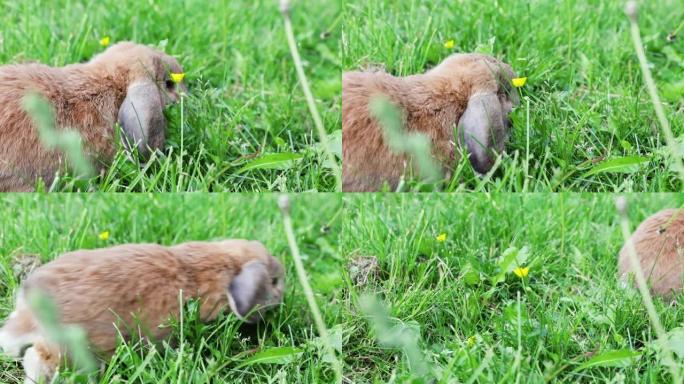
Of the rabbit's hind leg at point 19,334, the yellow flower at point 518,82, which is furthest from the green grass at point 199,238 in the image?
the yellow flower at point 518,82

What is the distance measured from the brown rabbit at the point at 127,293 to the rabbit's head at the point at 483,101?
3.88ft

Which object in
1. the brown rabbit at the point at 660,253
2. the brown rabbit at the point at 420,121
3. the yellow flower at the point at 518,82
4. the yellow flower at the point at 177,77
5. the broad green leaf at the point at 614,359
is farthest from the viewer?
the yellow flower at the point at 177,77

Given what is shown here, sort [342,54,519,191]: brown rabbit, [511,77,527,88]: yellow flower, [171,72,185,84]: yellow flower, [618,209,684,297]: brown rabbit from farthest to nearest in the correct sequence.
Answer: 1. [171,72,185,84]: yellow flower
2. [511,77,527,88]: yellow flower
3. [618,209,684,297]: brown rabbit
4. [342,54,519,191]: brown rabbit

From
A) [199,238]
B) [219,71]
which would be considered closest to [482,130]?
[219,71]

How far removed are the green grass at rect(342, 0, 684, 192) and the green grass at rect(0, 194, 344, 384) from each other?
0.90 meters

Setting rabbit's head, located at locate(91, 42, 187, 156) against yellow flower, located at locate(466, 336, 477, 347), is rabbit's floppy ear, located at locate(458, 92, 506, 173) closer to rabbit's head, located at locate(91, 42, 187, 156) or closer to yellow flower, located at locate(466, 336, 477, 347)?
yellow flower, located at locate(466, 336, 477, 347)

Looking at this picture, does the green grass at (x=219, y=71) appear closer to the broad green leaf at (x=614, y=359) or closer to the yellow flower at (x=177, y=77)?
the yellow flower at (x=177, y=77)

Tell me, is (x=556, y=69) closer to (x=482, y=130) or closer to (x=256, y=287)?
(x=482, y=130)

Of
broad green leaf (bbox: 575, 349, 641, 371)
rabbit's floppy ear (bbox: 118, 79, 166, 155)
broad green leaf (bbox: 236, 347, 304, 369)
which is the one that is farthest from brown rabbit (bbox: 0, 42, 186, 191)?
broad green leaf (bbox: 575, 349, 641, 371)

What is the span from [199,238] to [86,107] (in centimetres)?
99

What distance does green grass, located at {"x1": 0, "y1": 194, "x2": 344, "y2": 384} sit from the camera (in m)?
4.04

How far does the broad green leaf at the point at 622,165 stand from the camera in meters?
4.44

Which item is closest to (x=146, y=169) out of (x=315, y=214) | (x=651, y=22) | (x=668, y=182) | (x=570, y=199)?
(x=315, y=214)

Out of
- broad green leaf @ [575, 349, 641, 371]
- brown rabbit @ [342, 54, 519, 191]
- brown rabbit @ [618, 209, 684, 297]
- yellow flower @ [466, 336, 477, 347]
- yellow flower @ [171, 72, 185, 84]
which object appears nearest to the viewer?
broad green leaf @ [575, 349, 641, 371]
